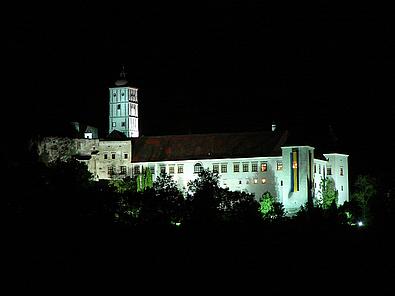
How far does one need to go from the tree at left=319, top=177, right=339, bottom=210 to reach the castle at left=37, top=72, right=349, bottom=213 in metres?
0.56

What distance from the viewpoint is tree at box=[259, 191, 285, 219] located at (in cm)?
10890

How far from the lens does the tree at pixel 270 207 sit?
357ft

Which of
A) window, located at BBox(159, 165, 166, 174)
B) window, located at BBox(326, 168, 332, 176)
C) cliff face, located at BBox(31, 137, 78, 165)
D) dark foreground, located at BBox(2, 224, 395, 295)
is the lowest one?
dark foreground, located at BBox(2, 224, 395, 295)

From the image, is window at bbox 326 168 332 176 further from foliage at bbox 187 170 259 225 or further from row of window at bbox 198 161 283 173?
foliage at bbox 187 170 259 225

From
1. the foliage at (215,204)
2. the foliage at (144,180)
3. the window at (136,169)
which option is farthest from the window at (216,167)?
the window at (136,169)

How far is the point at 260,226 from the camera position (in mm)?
87688

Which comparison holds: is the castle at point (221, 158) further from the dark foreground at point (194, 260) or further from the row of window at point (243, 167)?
the dark foreground at point (194, 260)

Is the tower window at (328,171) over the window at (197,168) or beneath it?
beneath

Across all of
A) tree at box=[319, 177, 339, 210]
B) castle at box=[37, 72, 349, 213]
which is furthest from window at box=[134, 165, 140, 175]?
tree at box=[319, 177, 339, 210]

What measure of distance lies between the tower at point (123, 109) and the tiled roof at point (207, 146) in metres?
6.49

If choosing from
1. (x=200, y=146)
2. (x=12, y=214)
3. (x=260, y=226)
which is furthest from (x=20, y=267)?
(x=200, y=146)

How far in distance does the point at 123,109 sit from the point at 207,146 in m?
13.5

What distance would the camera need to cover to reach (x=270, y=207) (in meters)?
114

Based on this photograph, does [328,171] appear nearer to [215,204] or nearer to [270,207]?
[270,207]
